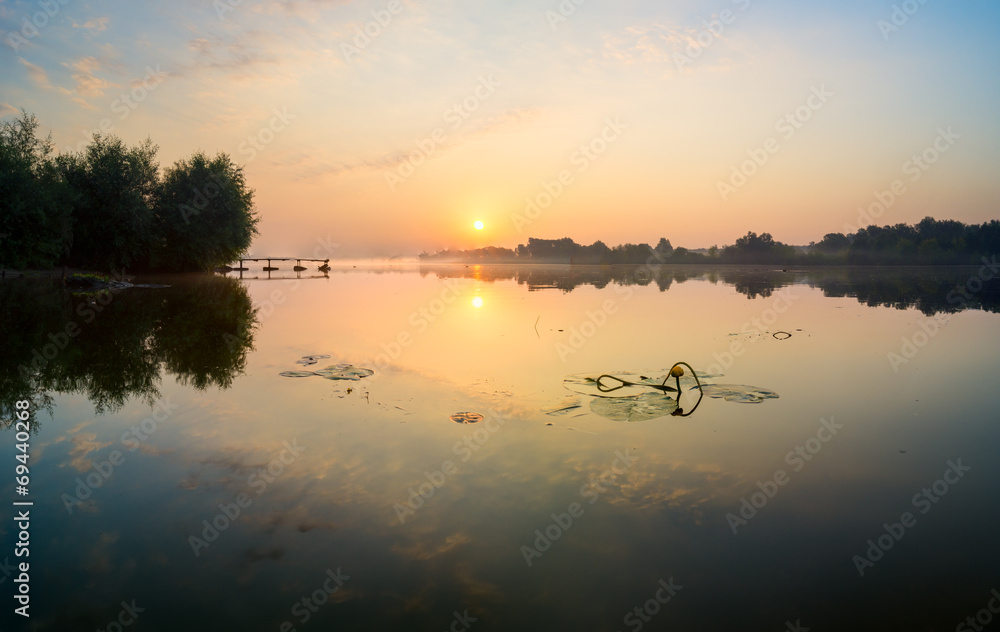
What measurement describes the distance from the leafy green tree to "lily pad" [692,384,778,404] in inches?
1799

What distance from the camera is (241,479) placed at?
552cm

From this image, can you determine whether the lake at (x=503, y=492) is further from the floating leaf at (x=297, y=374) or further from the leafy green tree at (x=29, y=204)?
the leafy green tree at (x=29, y=204)

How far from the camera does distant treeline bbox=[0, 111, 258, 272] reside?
38.2 metres

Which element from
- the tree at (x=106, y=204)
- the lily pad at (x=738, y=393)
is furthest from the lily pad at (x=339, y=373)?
the tree at (x=106, y=204)

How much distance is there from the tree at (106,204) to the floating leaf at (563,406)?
49856mm

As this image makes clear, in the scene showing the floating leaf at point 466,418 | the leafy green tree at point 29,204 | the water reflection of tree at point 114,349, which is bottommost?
the water reflection of tree at point 114,349

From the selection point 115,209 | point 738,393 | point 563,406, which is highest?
point 115,209

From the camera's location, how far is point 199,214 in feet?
172

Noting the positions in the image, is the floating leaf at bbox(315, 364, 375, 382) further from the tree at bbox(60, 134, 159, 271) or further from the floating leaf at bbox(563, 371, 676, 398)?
the tree at bbox(60, 134, 159, 271)

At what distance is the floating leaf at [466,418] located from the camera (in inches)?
294

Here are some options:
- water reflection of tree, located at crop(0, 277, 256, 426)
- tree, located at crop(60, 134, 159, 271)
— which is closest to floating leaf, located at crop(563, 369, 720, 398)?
water reflection of tree, located at crop(0, 277, 256, 426)

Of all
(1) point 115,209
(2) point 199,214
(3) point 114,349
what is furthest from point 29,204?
(3) point 114,349

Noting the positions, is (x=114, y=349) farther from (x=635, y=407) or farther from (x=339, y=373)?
(x=635, y=407)

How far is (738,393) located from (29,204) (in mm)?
47425
